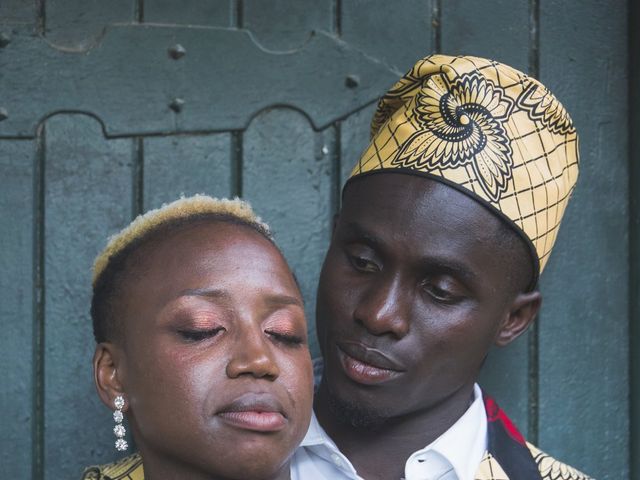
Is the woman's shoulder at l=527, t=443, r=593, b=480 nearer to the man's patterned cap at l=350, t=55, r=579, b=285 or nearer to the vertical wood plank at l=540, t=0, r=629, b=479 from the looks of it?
the man's patterned cap at l=350, t=55, r=579, b=285

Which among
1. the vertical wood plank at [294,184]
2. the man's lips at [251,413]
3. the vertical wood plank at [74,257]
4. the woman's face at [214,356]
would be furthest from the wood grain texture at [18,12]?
the man's lips at [251,413]

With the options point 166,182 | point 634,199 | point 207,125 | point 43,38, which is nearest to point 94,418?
point 166,182

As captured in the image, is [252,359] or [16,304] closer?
[252,359]

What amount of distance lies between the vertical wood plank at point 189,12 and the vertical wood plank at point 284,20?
0.15 feet

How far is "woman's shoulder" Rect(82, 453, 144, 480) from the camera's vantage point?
5.33ft

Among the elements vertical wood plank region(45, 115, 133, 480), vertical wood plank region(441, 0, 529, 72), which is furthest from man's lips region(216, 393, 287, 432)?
vertical wood plank region(441, 0, 529, 72)

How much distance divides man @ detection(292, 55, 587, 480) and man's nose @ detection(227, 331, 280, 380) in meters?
0.32

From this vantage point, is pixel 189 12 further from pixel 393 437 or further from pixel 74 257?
pixel 393 437

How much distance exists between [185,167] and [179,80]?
0.18 meters

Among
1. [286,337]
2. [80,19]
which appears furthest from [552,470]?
[80,19]

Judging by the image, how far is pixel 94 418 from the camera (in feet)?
6.66

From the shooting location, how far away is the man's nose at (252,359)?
1.31 meters

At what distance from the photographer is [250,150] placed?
6.85ft

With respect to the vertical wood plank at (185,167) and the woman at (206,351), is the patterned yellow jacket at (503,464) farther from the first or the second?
the vertical wood plank at (185,167)
